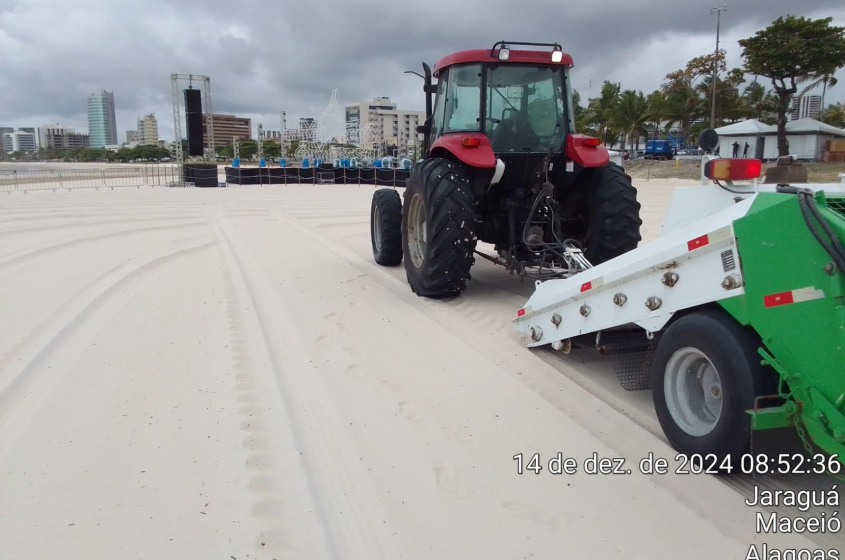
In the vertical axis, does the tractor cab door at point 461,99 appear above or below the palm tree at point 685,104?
below

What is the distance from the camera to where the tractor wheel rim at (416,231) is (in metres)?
6.29

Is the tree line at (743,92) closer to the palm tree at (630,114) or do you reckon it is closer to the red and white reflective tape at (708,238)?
the palm tree at (630,114)

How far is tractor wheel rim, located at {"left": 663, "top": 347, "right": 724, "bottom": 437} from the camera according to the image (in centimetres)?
286

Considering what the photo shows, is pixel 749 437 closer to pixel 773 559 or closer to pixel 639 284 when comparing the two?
pixel 773 559

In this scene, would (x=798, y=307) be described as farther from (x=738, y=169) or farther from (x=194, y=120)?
(x=194, y=120)

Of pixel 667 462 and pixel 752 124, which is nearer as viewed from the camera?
pixel 667 462

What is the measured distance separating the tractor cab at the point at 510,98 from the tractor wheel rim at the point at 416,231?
71 centimetres

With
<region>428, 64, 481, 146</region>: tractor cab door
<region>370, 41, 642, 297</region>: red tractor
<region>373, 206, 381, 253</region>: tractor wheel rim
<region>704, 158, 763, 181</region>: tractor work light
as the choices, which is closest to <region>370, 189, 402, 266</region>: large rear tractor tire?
<region>373, 206, 381, 253</region>: tractor wheel rim

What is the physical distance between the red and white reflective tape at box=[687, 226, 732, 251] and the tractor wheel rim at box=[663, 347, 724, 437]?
470 millimetres

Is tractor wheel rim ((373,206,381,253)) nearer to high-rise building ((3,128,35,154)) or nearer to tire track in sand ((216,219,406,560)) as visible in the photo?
tire track in sand ((216,219,406,560))

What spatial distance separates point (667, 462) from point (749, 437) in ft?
1.62

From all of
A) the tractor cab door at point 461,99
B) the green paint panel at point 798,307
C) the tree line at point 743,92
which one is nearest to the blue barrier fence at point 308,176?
the tree line at point 743,92

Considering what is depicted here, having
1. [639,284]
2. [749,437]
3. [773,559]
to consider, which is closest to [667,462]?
[749,437]

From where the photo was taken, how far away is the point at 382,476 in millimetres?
2865
